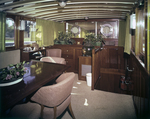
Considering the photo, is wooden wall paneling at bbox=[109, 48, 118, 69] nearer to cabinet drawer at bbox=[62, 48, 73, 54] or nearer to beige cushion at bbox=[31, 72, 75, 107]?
cabinet drawer at bbox=[62, 48, 73, 54]

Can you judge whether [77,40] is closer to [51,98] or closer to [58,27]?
[58,27]

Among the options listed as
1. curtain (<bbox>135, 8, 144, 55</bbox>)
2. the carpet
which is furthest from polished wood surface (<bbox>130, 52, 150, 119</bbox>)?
curtain (<bbox>135, 8, 144, 55</bbox>)

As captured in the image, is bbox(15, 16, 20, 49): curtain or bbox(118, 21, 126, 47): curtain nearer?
bbox(15, 16, 20, 49): curtain

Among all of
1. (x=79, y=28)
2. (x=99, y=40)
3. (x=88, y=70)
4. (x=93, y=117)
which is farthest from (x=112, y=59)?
(x=93, y=117)

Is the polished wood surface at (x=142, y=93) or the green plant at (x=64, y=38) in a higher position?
the green plant at (x=64, y=38)

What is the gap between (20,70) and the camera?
208 cm

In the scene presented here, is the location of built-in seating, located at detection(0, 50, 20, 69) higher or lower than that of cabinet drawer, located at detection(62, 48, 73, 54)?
lower

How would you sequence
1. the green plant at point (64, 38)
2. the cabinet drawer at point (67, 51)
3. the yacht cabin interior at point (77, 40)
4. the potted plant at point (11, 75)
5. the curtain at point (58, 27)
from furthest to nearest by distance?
the curtain at point (58, 27) < the green plant at point (64, 38) < the cabinet drawer at point (67, 51) < the yacht cabin interior at point (77, 40) < the potted plant at point (11, 75)

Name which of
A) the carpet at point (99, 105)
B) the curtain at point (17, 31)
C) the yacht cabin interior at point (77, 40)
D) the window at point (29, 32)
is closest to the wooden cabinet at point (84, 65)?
the yacht cabin interior at point (77, 40)

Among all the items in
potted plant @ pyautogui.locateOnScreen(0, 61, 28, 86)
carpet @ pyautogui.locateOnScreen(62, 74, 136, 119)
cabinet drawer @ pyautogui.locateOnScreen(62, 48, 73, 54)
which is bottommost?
carpet @ pyautogui.locateOnScreen(62, 74, 136, 119)

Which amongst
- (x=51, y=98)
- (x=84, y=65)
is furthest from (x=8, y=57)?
(x=51, y=98)

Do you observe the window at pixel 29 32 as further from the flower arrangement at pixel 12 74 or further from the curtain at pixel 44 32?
the flower arrangement at pixel 12 74

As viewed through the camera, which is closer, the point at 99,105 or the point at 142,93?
the point at 142,93

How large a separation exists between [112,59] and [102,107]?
11.8ft
